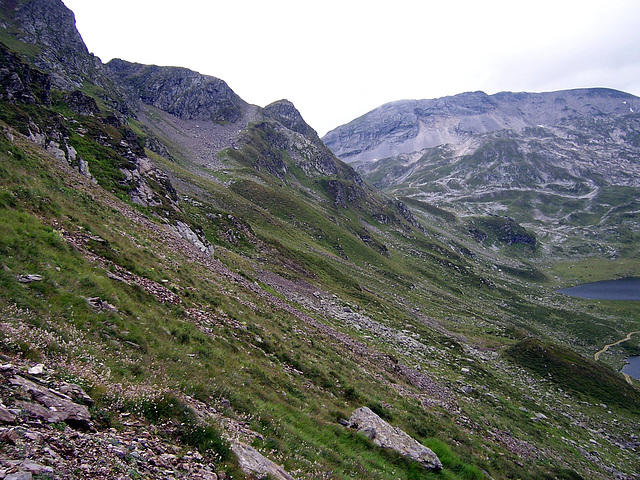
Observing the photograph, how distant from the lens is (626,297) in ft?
481

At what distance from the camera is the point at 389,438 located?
1459cm

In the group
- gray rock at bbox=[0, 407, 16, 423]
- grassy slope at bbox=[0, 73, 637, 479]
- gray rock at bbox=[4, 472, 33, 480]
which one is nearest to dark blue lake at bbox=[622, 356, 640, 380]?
grassy slope at bbox=[0, 73, 637, 479]

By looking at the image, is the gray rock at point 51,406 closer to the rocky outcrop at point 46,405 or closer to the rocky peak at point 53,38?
the rocky outcrop at point 46,405

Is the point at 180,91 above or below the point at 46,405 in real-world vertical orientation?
above

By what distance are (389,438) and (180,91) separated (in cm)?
19435

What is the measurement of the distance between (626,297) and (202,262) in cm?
19679

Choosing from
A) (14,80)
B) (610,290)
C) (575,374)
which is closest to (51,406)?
(14,80)

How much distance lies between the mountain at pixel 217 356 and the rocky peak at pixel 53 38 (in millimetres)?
55785

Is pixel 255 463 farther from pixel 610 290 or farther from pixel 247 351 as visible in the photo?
pixel 610 290

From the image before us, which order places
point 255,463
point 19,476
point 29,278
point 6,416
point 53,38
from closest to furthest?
point 19,476, point 6,416, point 255,463, point 29,278, point 53,38

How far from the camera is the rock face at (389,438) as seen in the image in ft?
46.5

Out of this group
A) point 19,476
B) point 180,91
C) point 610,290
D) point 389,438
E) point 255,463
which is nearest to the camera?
point 19,476

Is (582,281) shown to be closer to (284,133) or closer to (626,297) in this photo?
(626,297)

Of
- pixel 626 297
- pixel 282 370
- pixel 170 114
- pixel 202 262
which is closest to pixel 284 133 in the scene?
pixel 170 114
